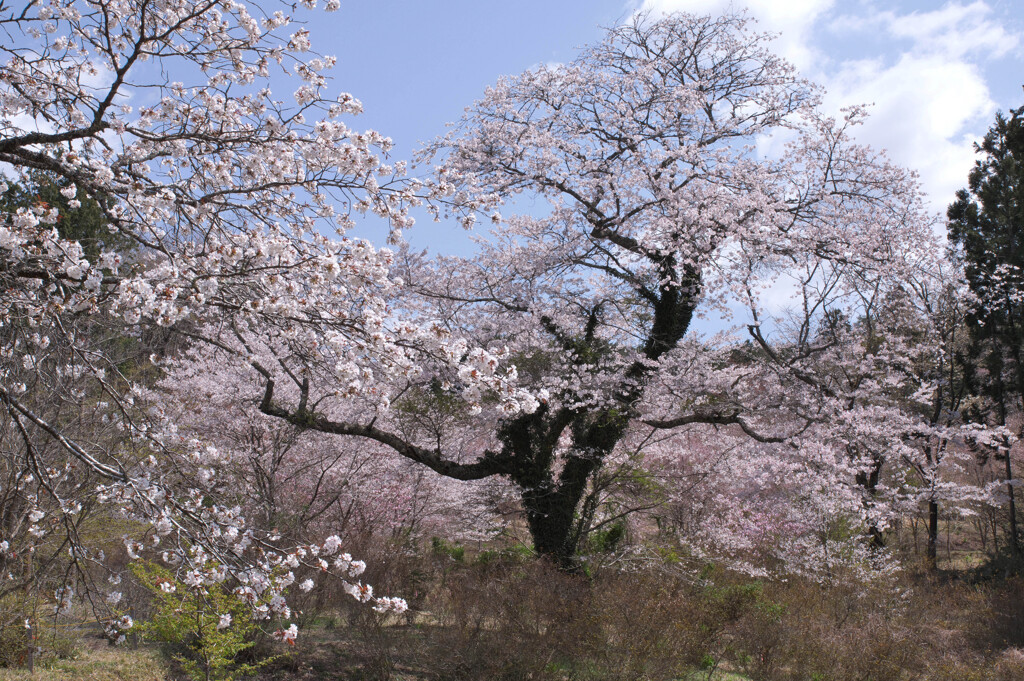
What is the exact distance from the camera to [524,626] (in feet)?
22.7

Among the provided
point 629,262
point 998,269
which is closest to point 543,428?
point 629,262

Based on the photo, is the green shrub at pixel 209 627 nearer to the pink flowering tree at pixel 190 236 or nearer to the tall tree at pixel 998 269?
the pink flowering tree at pixel 190 236

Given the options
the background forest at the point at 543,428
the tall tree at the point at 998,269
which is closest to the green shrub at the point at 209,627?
the background forest at the point at 543,428

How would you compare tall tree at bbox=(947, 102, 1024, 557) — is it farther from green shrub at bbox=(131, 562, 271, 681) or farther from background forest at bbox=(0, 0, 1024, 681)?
green shrub at bbox=(131, 562, 271, 681)

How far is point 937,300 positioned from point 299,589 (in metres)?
12.3

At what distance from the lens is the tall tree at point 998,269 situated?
14172 mm

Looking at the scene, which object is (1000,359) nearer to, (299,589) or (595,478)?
(595,478)

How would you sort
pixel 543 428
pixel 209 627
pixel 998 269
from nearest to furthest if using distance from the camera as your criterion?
pixel 209 627 < pixel 543 428 < pixel 998 269

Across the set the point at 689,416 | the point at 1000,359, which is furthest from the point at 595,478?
the point at 1000,359

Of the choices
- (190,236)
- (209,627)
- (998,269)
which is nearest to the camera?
(190,236)

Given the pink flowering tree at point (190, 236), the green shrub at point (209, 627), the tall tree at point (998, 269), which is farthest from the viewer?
the tall tree at point (998, 269)

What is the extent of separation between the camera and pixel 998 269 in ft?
45.3

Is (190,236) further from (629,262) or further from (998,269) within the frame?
(998,269)

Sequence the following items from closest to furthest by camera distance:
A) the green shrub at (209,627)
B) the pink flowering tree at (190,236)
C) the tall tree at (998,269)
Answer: the pink flowering tree at (190,236), the green shrub at (209,627), the tall tree at (998,269)
